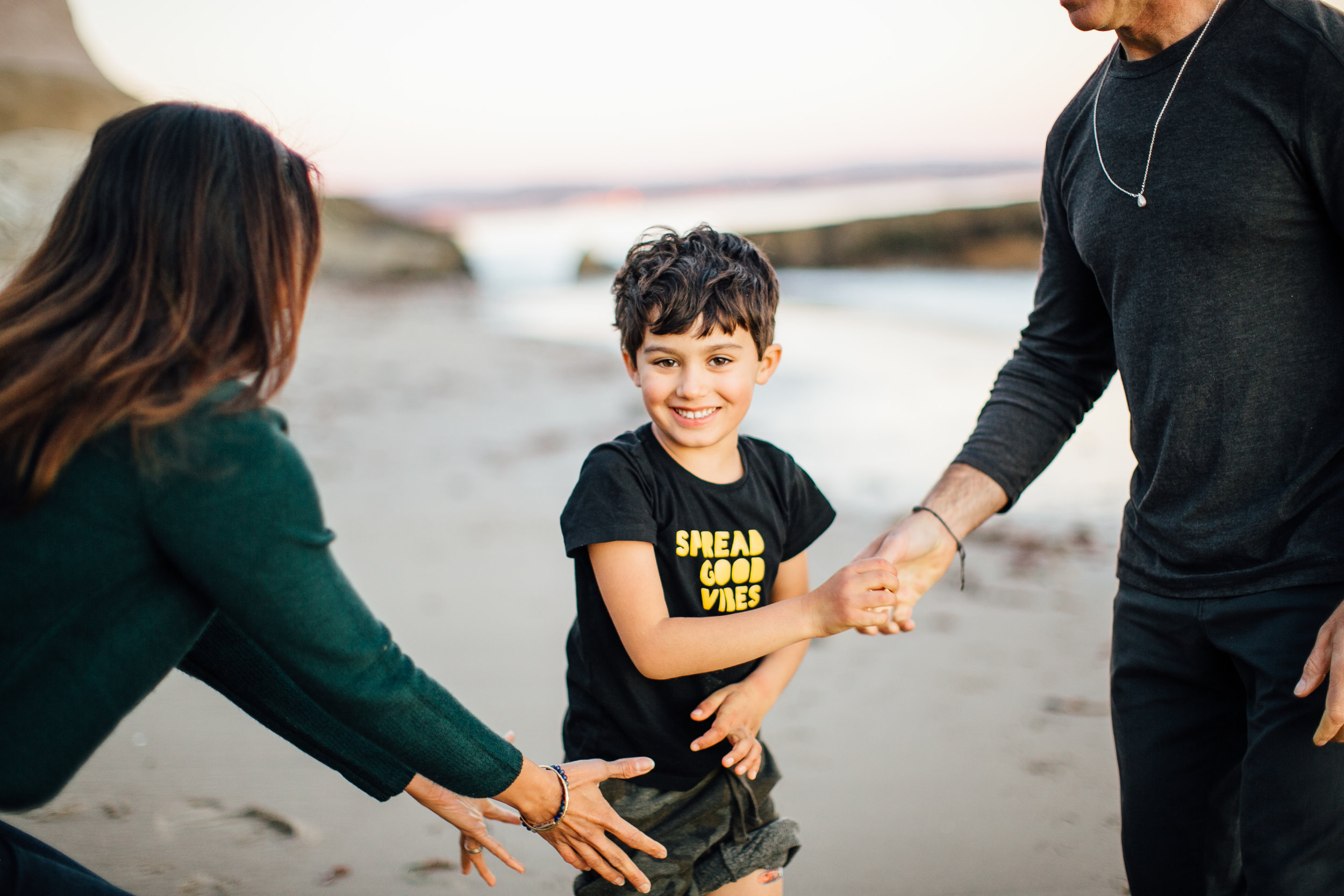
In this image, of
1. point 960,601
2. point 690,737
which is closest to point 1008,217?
point 960,601

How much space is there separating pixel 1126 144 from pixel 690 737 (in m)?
1.45

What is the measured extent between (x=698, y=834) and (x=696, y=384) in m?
0.88

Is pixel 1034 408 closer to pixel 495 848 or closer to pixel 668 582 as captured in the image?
pixel 668 582

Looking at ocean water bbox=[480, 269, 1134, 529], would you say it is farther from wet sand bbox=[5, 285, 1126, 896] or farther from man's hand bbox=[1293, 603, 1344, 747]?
man's hand bbox=[1293, 603, 1344, 747]

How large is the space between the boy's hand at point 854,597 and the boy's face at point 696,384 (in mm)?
351

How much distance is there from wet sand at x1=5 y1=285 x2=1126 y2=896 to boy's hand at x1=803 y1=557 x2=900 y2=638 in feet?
4.09

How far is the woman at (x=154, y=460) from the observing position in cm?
132

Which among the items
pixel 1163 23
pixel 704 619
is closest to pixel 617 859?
pixel 704 619

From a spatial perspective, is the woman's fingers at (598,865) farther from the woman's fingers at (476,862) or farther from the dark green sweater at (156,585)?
the dark green sweater at (156,585)

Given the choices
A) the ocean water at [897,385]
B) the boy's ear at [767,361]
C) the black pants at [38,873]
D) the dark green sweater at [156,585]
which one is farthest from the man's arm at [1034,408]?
the ocean water at [897,385]

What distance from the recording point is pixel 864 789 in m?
3.12

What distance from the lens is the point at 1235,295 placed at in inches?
69.9

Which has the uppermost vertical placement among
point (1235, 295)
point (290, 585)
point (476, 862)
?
point (1235, 295)

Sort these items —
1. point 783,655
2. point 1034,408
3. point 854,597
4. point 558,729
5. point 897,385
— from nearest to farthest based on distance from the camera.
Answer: point 854,597 < point 783,655 < point 1034,408 < point 558,729 < point 897,385
